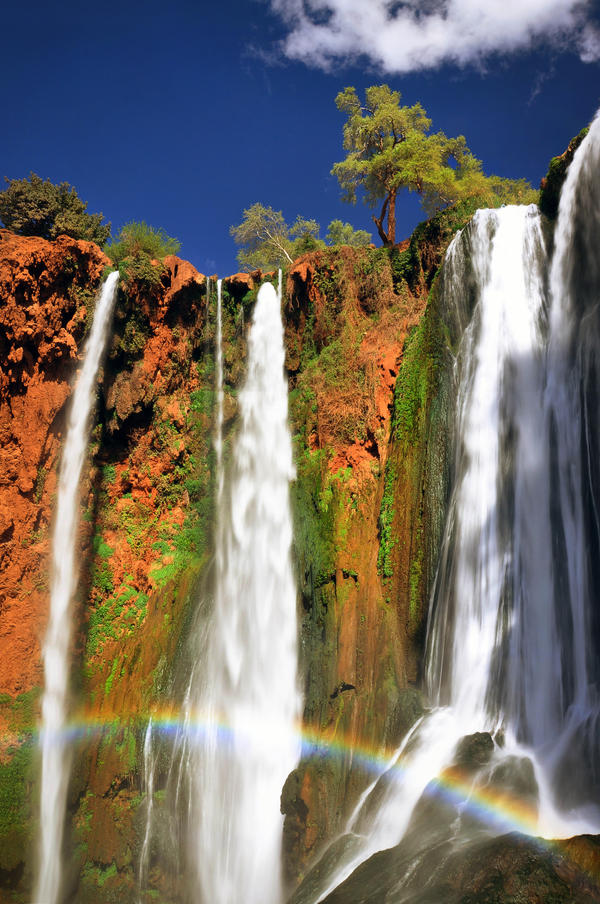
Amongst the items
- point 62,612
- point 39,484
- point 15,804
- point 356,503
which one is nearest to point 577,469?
point 356,503

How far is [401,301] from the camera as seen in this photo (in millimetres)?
15242

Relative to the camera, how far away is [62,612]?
1397 cm

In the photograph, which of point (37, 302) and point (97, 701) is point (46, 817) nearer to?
point (97, 701)

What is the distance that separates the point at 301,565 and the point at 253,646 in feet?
7.60

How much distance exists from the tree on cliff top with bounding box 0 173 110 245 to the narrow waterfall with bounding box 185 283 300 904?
22.1ft

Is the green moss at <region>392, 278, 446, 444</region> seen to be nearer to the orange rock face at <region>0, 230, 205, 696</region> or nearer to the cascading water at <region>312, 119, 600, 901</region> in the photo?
the cascading water at <region>312, 119, 600, 901</region>

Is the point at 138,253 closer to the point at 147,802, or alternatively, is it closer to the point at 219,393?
the point at 219,393

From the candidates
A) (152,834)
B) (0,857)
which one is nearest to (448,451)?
(152,834)

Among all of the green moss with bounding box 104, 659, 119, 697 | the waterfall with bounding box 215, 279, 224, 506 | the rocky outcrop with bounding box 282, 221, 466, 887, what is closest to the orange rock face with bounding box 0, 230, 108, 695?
the green moss with bounding box 104, 659, 119, 697

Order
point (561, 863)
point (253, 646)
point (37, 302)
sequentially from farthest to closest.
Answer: point (37, 302) < point (253, 646) < point (561, 863)

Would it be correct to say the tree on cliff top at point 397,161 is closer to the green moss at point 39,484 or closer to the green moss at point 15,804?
the green moss at point 39,484

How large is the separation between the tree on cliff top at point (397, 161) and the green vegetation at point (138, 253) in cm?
880

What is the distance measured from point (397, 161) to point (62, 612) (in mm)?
19755

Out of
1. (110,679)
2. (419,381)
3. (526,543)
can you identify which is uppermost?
(419,381)
